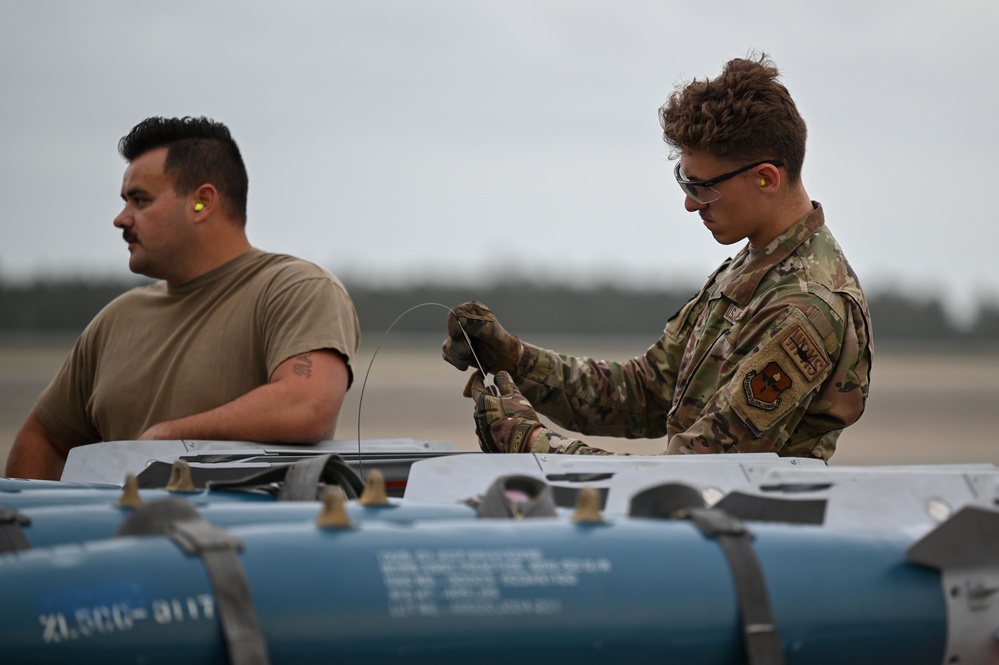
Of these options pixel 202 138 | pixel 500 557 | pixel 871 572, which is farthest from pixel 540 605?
pixel 202 138

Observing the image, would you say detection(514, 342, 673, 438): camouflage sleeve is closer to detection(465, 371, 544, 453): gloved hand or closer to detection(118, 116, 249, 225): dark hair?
detection(465, 371, 544, 453): gloved hand

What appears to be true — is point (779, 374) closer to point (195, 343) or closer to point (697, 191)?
point (697, 191)

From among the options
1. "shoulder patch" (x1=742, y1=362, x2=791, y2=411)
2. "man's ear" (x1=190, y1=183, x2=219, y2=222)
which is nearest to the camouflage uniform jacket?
"shoulder patch" (x1=742, y1=362, x2=791, y2=411)

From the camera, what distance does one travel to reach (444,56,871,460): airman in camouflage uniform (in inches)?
132

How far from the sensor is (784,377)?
334 cm

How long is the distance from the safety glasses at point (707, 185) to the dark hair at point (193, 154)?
2080mm

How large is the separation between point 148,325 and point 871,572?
352 cm

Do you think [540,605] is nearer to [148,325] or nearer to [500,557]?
[500,557]

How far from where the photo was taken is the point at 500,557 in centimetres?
177

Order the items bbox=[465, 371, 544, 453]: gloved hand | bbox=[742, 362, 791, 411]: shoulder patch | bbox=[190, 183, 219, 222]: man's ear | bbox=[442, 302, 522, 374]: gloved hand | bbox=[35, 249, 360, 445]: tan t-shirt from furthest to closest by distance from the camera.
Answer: bbox=[190, 183, 219, 222]: man's ear, bbox=[35, 249, 360, 445]: tan t-shirt, bbox=[442, 302, 522, 374]: gloved hand, bbox=[465, 371, 544, 453]: gloved hand, bbox=[742, 362, 791, 411]: shoulder patch

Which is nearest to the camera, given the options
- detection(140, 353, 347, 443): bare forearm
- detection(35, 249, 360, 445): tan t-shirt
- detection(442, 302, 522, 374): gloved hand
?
detection(442, 302, 522, 374): gloved hand

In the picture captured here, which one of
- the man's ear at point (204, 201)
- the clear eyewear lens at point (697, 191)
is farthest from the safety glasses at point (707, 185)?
the man's ear at point (204, 201)

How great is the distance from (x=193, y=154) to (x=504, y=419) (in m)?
2.07

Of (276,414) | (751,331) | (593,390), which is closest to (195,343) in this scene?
(276,414)
